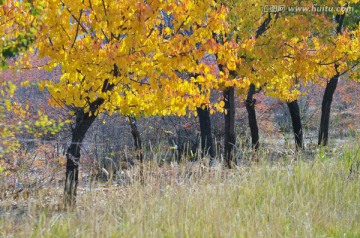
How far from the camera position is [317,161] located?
326 inches

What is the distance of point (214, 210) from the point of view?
5.57 m

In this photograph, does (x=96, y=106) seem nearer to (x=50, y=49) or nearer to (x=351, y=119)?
(x=50, y=49)

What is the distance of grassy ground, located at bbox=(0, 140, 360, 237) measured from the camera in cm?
507

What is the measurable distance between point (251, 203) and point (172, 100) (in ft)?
6.23

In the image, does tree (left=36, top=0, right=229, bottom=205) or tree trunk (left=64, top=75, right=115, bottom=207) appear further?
tree trunk (left=64, top=75, right=115, bottom=207)

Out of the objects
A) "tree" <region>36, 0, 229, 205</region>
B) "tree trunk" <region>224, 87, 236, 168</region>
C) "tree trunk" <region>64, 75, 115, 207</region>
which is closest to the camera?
"tree" <region>36, 0, 229, 205</region>

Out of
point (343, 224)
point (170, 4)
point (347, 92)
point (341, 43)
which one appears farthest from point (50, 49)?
point (347, 92)

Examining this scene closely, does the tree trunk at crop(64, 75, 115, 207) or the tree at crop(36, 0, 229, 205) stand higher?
the tree at crop(36, 0, 229, 205)
